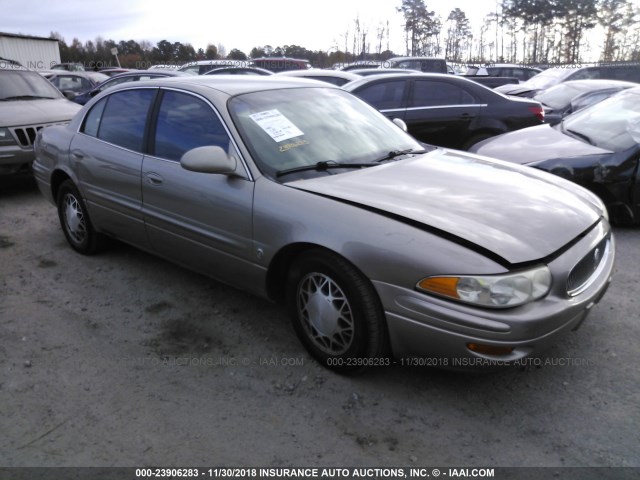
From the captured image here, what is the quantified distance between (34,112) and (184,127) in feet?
14.8

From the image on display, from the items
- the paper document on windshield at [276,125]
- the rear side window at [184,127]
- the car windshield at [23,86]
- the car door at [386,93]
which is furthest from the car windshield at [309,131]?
the car windshield at [23,86]

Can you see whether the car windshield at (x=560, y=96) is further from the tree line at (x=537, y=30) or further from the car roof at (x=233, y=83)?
the tree line at (x=537, y=30)

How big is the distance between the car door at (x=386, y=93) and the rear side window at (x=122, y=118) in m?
4.06

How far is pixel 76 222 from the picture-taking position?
15.7ft

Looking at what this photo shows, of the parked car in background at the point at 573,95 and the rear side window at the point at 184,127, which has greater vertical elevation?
the rear side window at the point at 184,127

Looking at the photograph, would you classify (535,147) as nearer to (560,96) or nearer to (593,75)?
(560,96)

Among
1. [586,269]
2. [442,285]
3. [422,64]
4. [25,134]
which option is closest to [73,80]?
[25,134]

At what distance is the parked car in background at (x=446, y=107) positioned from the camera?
7.40m

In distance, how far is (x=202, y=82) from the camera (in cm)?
380

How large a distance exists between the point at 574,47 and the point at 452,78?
37262 millimetres

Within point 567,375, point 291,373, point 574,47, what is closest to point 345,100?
Answer: point 291,373

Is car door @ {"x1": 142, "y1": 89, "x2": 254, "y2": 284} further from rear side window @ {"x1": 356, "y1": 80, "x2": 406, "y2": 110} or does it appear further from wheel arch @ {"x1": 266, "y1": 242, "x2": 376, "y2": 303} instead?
rear side window @ {"x1": 356, "y1": 80, "x2": 406, "y2": 110}

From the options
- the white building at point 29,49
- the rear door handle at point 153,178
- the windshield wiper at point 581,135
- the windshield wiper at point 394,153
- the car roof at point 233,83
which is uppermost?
the white building at point 29,49

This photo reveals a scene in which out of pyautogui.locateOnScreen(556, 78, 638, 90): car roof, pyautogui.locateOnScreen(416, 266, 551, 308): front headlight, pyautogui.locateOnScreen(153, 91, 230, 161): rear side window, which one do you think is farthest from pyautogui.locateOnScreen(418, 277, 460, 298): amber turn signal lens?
pyautogui.locateOnScreen(556, 78, 638, 90): car roof
